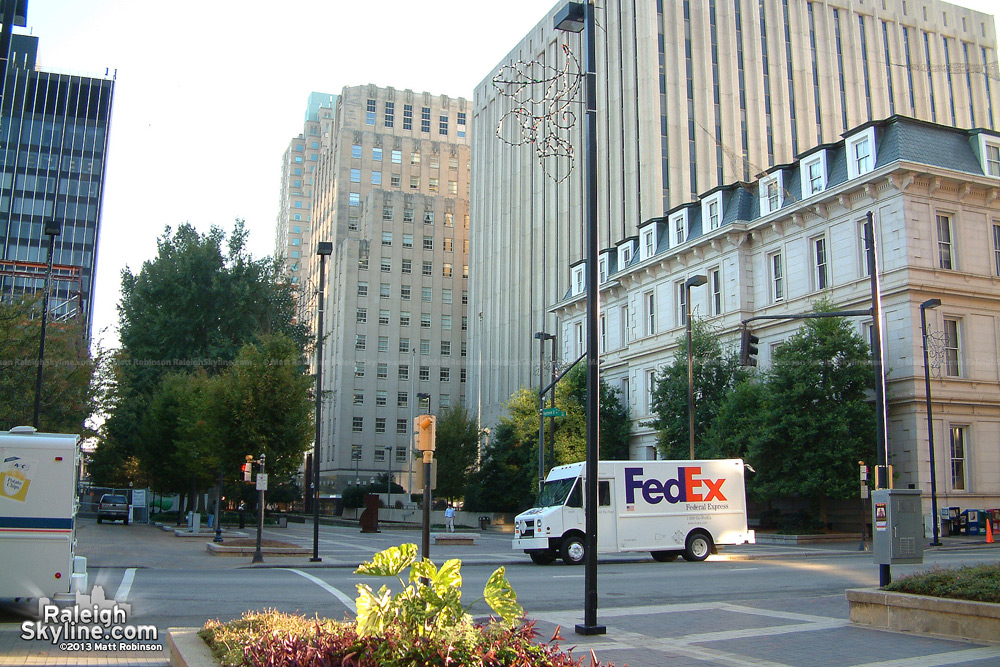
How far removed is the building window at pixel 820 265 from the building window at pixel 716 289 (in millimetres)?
5947

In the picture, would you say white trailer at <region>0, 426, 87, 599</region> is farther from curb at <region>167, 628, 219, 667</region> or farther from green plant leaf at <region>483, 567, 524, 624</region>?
green plant leaf at <region>483, 567, 524, 624</region>

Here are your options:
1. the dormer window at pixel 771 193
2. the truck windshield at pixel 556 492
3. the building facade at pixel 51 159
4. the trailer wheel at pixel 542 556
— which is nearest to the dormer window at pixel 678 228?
the dormer window at pixel 771 193

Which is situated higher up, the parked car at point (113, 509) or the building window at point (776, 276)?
the building window at point (776, 276)

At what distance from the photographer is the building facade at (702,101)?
61.2 m

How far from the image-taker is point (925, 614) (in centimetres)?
1077

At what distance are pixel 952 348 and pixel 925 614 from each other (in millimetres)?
28288

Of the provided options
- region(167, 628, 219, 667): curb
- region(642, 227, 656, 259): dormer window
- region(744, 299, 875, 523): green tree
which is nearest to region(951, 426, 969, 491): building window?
region(744, 299, 875, 523): green tree

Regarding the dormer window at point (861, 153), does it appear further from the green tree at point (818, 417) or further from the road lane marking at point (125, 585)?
the road lane marking at point (125, 585)

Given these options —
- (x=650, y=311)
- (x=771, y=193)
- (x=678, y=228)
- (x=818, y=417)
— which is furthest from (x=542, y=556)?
(x=678, y=228)

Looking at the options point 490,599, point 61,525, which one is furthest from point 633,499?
point 490,599

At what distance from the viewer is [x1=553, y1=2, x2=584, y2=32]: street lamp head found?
11.7 m

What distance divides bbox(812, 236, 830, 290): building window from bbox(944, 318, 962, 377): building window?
5.31 m

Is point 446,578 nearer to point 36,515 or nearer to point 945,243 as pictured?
point 36,515

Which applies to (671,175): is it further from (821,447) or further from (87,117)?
(87,117)
